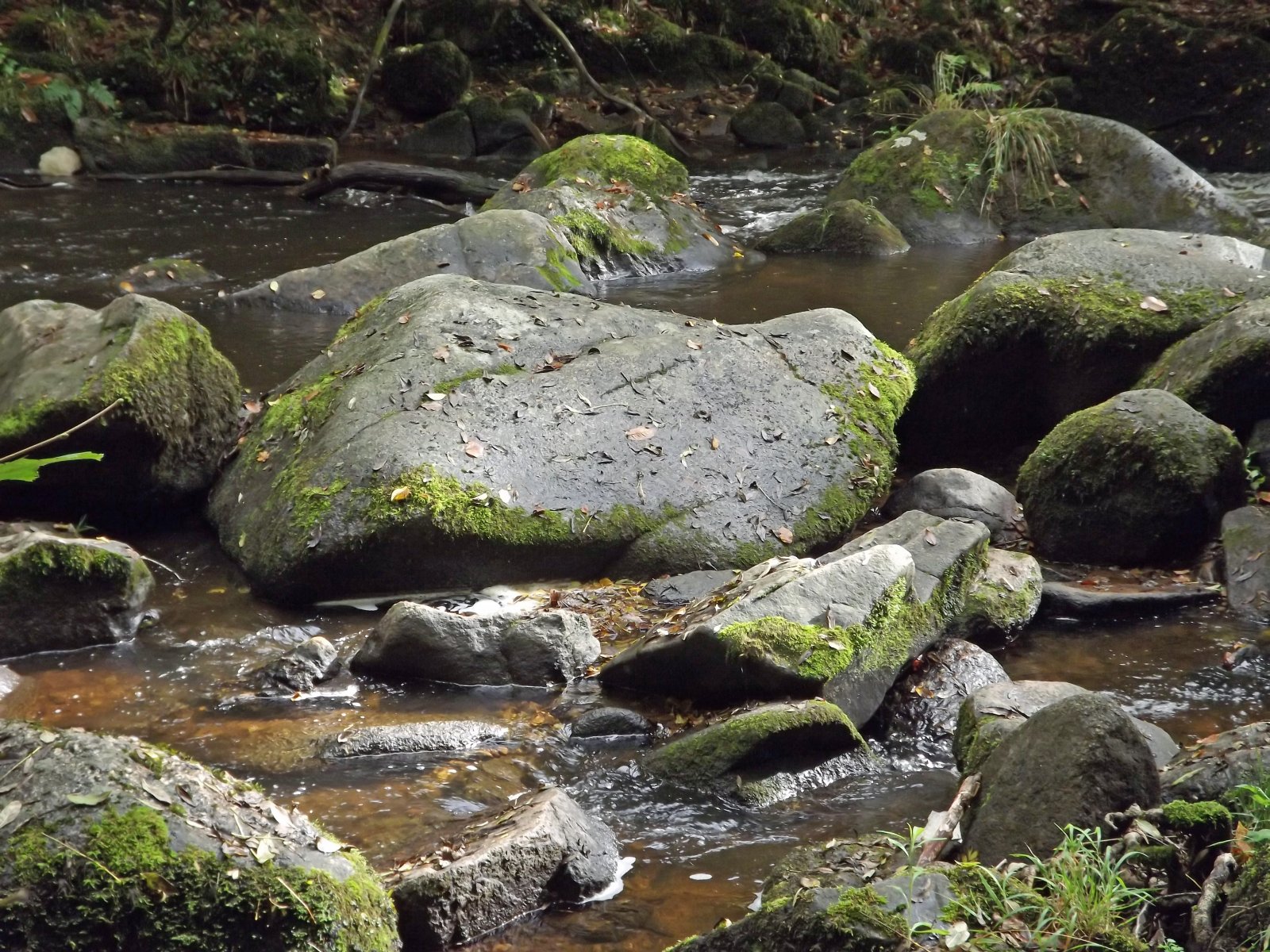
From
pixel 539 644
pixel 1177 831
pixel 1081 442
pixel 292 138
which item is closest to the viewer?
pixel 1177 831

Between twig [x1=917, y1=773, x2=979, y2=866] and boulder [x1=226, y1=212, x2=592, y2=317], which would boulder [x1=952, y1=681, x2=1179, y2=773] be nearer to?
twig [x1=917, y1=773, x2=979, y2=866]

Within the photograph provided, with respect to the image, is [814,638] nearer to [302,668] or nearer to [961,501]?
[302,668]

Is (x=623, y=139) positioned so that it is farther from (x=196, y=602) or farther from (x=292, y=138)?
(x=196, y=602)

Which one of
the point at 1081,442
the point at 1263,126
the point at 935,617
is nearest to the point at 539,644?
the point at 935,617

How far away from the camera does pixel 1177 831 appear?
9.21 feet

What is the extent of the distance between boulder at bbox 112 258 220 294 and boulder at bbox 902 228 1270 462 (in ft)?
19.4

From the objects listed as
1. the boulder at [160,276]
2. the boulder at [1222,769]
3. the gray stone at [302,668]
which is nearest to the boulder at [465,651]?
the gray stone at [302,668]

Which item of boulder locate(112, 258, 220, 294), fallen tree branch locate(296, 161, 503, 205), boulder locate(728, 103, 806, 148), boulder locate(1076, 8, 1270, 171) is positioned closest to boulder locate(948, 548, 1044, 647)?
boulder locate(112, 258, 220, 294)

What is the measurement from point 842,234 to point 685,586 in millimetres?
6641

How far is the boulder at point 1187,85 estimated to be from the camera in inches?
626

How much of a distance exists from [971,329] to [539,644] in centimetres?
341

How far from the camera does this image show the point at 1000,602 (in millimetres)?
5133

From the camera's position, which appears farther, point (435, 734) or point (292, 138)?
point (292, 138)

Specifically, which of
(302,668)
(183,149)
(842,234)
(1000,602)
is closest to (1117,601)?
(1000,602)
